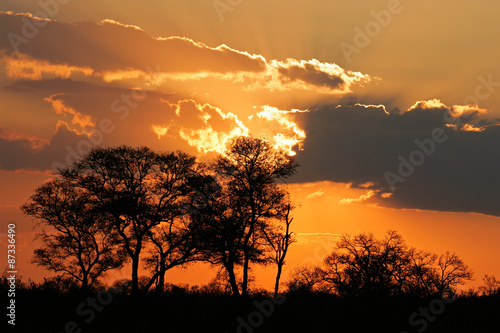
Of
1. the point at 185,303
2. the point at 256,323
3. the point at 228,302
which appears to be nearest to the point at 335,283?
the point at 228,302

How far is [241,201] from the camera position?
1558 inches

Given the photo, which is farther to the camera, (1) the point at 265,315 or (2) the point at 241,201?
(2) the point at 241,201

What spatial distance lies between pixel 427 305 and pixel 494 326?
11.8 ft

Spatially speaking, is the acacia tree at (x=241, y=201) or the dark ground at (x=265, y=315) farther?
the acacia tree at (x=241, y=201)

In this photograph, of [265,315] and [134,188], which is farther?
[134,188]

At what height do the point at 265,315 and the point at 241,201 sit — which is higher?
the point at 241,201

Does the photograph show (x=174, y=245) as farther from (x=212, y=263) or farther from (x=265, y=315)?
(x=265, y=315)

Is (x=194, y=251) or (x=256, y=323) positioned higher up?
(x=194, y=251)

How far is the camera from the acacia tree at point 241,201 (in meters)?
39.5

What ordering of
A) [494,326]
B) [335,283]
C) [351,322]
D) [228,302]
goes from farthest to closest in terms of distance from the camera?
[335,283]
[228,302]
[351,322]
[494,326]

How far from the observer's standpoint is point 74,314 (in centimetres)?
2655

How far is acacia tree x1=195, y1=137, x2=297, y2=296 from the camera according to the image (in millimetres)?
39469

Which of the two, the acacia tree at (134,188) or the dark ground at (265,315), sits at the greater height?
the acacia tree at (134,188)

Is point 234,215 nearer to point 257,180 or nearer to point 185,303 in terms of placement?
point 257,180
